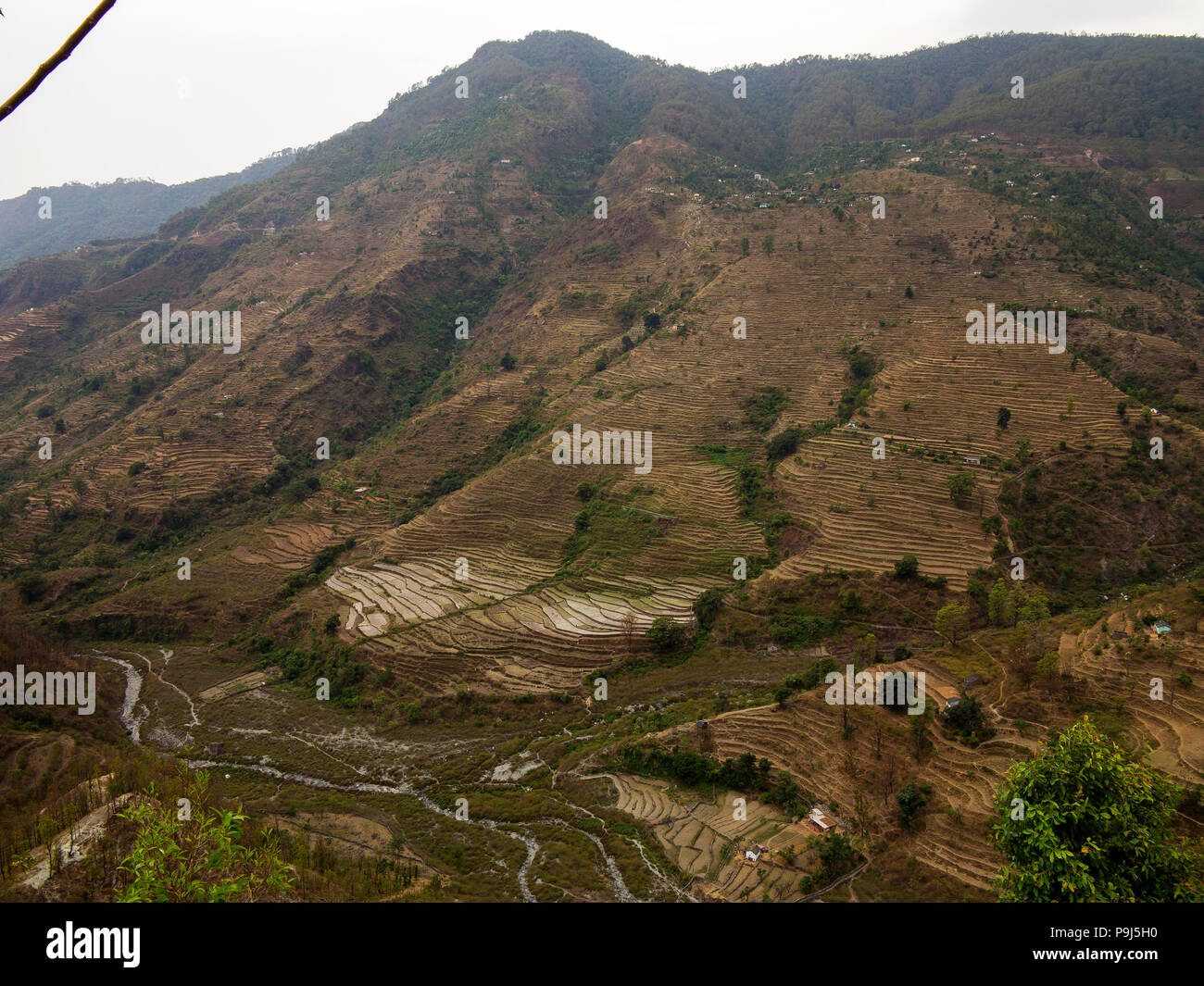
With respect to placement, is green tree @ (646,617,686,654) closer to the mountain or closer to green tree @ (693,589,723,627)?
the mountain

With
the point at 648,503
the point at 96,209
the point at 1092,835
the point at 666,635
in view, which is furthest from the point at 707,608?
the point at 96,209

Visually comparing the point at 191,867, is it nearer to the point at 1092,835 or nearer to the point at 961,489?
the point at 1092,835

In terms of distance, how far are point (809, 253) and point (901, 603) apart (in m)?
33.1

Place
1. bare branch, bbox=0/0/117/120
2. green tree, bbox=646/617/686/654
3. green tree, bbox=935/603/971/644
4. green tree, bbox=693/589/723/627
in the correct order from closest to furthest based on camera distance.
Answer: bare branch, bbox=0/0/117/120, green tree, bbox=935/603/971/644, green tree, bbox=646/617/686/654, green tree, bbox=693/589/723/627

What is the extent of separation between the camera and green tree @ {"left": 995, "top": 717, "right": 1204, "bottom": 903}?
7.36 meters

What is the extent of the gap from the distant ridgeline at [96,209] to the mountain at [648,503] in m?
67.5

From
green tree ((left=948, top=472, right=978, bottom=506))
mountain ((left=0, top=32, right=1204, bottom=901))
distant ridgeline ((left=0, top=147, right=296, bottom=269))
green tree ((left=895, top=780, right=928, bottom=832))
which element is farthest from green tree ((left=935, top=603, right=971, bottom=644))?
distant ridgeline ((left=0, top=147, right=296, bottom=269))

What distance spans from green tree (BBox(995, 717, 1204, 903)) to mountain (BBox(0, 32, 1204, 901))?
4193 millimetres

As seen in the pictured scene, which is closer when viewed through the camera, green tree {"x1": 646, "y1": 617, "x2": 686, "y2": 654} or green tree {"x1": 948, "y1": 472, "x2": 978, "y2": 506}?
green tree {"x1": 646, "y1": 617, "x2": 686, "y2": 654}

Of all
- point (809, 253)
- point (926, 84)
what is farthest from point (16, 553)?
point (926, 84)

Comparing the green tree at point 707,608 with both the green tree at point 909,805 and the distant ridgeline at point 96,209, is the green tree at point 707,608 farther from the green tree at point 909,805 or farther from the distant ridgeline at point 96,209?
the distant ridgeline at point 96,209

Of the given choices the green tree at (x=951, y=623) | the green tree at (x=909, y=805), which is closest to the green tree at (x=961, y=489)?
the green tree at (x=951, y=623)

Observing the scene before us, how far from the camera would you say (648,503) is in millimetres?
33062

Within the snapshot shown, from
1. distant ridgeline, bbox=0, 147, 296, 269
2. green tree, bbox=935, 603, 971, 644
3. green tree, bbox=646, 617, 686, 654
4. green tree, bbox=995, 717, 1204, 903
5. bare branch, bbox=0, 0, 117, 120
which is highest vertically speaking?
distant ridgeline, bbox=0, 147, 296, 269
